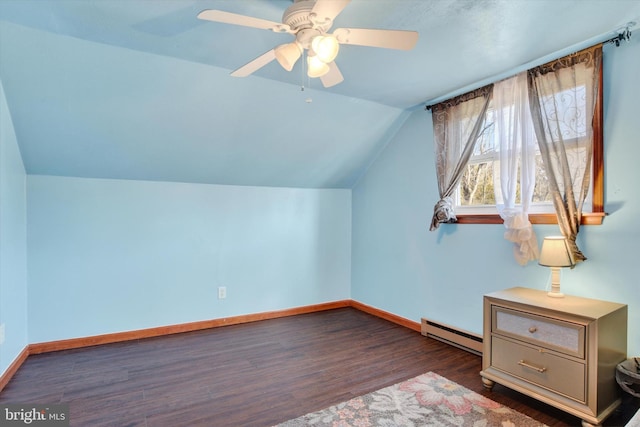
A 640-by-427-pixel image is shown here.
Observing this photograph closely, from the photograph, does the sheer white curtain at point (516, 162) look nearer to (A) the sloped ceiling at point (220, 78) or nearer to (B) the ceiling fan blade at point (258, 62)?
(A) the sloped ceiling at point (220, 78)

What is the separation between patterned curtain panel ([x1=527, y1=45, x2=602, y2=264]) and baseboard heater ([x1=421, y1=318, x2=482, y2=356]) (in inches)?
42.8

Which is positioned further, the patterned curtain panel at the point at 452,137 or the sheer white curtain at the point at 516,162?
the patterned curtain panel at the point at 452,137

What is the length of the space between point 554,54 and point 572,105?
0.37 meters

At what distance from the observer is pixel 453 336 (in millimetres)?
3111

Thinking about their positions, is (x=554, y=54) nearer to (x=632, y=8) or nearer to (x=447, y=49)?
(x=632, y=8)

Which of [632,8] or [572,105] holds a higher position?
[632,8]

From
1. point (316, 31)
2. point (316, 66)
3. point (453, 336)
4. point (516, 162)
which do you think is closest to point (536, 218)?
point (516, 162)

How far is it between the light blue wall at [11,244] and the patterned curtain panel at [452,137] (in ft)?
10.9

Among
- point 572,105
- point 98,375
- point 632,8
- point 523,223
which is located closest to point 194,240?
point 98,375

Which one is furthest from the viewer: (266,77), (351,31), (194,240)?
(194,240)

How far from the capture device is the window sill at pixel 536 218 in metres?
2.24

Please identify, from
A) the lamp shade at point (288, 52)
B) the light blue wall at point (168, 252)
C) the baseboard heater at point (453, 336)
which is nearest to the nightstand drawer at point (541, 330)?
the baseboard heater at point (453, 336)

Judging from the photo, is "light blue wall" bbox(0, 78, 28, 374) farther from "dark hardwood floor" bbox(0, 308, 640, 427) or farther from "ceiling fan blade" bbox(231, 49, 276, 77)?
"ceiling fan blade" bbox(231, 49, 276, 77)

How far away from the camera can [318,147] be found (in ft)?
12.0
